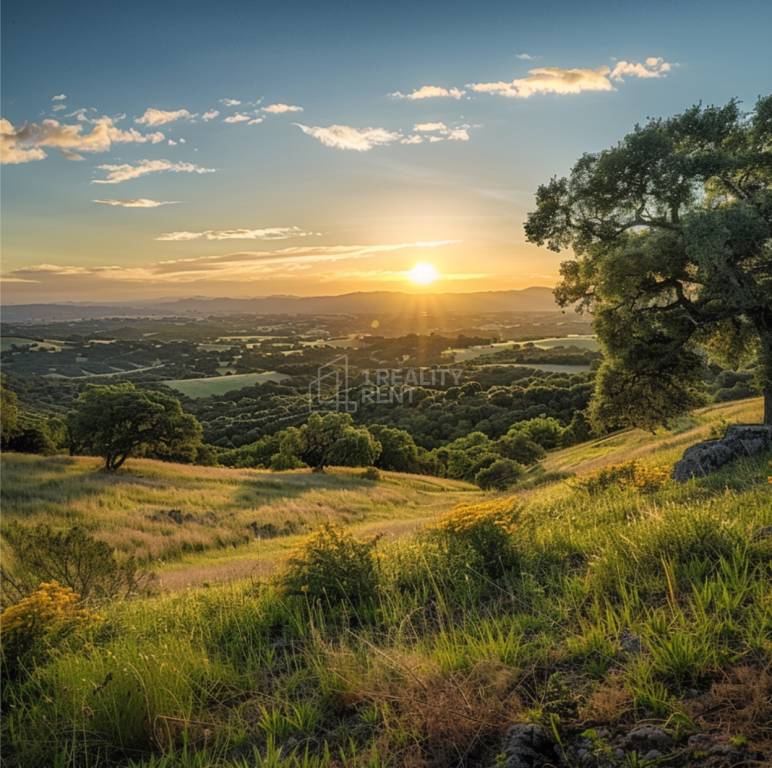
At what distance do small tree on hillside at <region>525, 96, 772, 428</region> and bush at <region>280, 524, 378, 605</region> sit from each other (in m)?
14.8

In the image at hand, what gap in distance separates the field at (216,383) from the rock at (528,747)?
138033 mm

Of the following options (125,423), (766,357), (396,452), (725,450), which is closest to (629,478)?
(725,450)

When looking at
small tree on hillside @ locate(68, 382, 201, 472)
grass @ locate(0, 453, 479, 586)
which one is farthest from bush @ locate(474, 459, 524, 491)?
small tree on hillside @ locate(68, 382, 201, 472)

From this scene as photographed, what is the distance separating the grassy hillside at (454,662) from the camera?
2.98 metres

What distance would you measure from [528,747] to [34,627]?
15.6 feet

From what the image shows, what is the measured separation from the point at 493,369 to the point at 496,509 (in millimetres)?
148901

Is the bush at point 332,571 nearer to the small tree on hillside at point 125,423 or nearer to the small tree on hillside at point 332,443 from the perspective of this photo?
the small tree on hillside at point 125,423

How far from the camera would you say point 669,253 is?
56.0ft

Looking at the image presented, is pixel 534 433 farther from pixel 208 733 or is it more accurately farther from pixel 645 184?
pixel 208 733

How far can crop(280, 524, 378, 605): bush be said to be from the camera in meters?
5.75

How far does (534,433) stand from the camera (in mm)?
82875

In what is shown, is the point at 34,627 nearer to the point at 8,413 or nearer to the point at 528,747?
the point at 528,747

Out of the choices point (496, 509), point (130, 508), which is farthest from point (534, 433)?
point (496, 509)

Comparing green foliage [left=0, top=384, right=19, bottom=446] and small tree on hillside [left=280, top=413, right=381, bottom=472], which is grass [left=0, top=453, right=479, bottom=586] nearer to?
green foliage [left=0, top=384, right=19, bottom=446]
